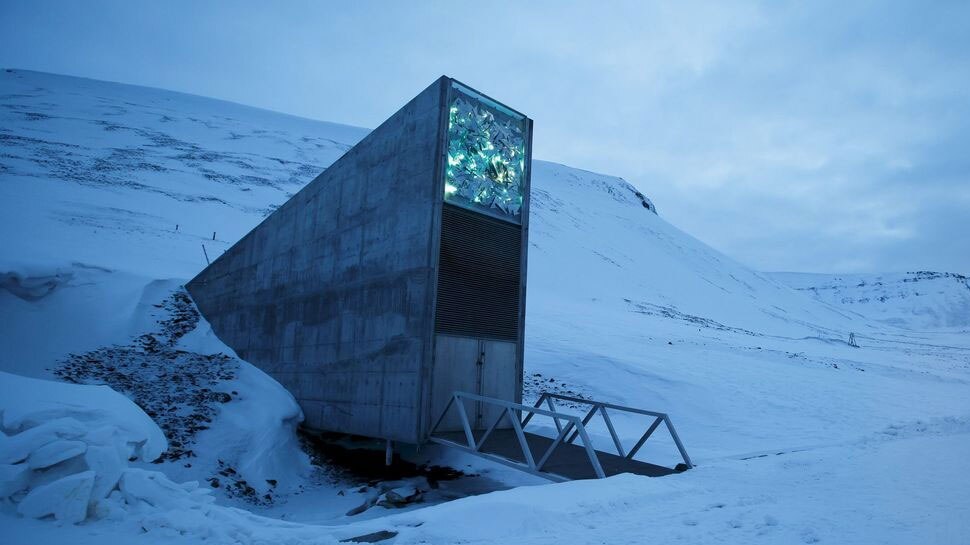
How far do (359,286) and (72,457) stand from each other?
6.30 m

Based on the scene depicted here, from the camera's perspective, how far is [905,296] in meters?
110

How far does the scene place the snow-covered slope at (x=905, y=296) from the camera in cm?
9356

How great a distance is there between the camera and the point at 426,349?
30.6ft

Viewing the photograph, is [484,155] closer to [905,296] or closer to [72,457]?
[72,457]

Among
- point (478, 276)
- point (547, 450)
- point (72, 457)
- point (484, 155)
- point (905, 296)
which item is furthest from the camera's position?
point (905, 296)

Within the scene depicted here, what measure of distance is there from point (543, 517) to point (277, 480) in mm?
6445

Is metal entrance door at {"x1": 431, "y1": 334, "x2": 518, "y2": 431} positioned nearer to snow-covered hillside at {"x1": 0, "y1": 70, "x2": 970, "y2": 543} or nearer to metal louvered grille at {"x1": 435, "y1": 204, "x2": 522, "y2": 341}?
metal louvered grille at {"x1": 435, "y1": 204, "x2": 522, "y2": 341}

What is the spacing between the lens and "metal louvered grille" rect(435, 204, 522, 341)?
32.1ft

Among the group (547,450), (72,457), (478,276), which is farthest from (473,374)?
(72,457)

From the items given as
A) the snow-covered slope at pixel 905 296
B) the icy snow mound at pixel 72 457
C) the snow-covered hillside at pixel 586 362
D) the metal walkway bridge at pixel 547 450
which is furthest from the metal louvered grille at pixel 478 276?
the snow-covered slope at pixel 905 296

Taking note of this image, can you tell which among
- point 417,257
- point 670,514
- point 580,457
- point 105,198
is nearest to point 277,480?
point 417,257

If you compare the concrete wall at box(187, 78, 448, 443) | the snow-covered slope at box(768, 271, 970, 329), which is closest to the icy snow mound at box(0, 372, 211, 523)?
the concrete wall at box(187, 78, 448, 443)

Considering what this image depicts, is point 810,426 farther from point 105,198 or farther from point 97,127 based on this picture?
point 97,127

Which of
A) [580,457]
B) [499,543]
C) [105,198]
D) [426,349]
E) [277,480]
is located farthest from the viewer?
[105,198]
